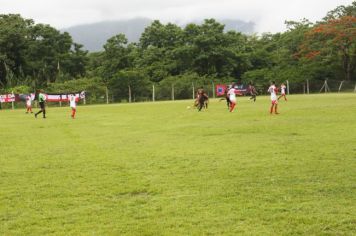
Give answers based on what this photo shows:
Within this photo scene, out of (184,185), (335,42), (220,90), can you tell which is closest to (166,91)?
Result: (220,90)

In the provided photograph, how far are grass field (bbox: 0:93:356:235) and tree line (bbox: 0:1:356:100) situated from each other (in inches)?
1542

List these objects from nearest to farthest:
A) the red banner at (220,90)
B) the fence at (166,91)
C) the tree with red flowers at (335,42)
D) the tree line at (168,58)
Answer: the tree with red flowers at (335,42) → the fence at (166,91) → the tree line at (168,58) → the red banner at (220,90)

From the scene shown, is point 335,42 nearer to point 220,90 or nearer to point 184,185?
point 220,90

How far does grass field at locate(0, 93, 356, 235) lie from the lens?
6.31 m

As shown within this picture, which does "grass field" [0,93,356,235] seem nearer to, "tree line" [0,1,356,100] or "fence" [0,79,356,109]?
"fence" [0,79,356,109]

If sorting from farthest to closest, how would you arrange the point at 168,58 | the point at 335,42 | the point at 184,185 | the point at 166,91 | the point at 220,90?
the point at 168,58 → the point at 220,90 → the point at 335,42 → the point at 166,91 → the point at 184,185

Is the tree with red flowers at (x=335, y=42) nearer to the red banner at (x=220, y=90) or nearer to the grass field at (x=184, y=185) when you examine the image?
the red banner at (x=220, y=90)

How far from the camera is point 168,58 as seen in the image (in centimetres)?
5947

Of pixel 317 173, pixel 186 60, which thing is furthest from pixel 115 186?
pixel 186 60

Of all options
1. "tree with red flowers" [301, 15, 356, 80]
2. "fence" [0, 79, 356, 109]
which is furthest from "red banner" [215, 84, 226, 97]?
"tree with red flowers" [301, 15, 356, 80]

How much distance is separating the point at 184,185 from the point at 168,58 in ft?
170

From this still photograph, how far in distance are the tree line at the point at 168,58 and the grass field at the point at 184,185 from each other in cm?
3916

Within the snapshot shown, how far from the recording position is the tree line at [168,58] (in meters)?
54.0

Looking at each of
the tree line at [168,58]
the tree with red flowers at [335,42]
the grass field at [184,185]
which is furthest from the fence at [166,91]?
the grass field at [184,185]
